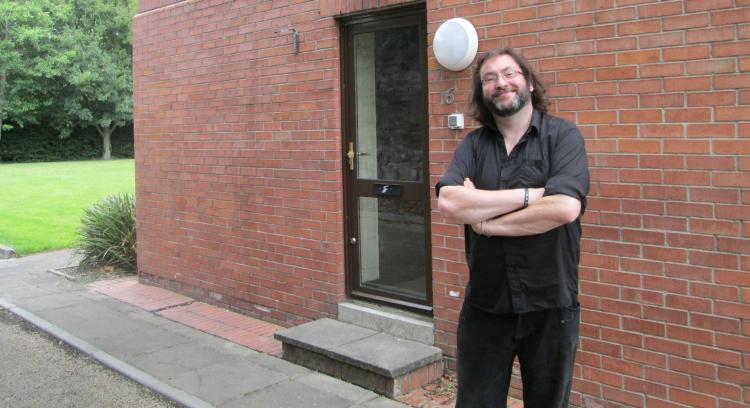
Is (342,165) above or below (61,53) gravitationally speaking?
below

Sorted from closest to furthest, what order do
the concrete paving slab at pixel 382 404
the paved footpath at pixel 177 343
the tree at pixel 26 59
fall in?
the concrete paving slab at pixel 382 404
the paved footpath at pixel 177 343
the tree at pixel 26 59

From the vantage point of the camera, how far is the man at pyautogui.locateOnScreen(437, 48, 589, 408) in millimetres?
2578

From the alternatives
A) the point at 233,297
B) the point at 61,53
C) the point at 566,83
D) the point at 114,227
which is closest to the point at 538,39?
the point at 566,83

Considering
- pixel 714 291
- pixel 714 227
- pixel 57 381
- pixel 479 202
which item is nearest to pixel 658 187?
pixel 714 227

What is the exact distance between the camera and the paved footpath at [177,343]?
455 cm

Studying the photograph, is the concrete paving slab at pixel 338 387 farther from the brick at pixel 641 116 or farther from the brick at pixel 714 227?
the brick at pixel 641 116

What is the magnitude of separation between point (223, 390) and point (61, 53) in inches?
1683

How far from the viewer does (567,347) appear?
266 cm

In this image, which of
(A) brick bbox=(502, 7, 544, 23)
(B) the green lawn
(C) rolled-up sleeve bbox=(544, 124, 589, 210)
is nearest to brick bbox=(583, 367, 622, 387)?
(C) rolled-up sleeve bbox=(544, 124, 589, 210)

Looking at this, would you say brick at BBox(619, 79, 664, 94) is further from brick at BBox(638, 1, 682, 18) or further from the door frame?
the door frame

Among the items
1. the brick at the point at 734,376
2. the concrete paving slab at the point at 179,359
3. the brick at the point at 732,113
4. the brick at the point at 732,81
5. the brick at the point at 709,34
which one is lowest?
the concrete paving slab at the point at 179,359

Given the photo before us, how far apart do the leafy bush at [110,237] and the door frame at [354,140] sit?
4.57 meters

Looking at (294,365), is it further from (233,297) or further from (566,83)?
(566,83)

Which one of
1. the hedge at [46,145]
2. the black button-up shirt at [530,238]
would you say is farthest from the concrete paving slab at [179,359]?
the hedge at [46,145]
